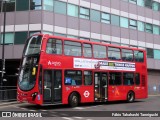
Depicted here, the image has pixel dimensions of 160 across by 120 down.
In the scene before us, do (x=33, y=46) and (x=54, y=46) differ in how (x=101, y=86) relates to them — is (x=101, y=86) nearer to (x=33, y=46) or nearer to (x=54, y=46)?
(x=54, y=46)

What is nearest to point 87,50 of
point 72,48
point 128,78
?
point 72,48

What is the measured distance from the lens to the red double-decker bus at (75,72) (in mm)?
18578

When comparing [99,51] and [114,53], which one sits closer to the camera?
[99,51]

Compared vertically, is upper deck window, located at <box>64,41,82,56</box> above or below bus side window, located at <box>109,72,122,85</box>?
above

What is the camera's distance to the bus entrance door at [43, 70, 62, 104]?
18625 mm

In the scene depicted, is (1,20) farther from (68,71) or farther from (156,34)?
(156,34)

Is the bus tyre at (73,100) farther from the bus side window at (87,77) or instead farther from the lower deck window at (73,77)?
the bus side window at (87,77)

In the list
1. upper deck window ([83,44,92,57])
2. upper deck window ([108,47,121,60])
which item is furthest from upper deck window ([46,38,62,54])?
upper deck window ([108,47,121,60])

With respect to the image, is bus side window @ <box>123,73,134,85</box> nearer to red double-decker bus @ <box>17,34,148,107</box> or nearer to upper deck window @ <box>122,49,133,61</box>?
red double-decker bus @ <box>17,34,148,107</box>

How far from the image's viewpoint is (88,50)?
21578 mm

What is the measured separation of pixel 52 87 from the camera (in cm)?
1894

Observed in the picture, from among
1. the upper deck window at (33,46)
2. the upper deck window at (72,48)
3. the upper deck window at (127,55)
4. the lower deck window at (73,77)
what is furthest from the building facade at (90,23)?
the upper deck window at (33,46)

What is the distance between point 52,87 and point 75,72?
2.21 meters

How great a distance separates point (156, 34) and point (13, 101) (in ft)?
92.1
